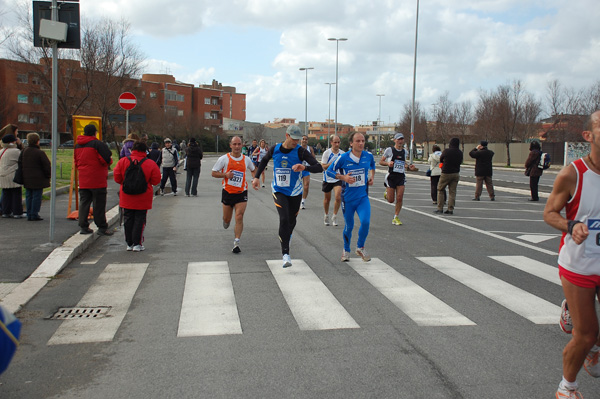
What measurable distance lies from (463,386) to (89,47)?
96.7ft

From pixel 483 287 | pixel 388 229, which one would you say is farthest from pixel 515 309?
pixel 388 229

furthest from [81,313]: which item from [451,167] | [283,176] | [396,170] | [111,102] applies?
[111,102]

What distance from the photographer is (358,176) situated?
8234mm

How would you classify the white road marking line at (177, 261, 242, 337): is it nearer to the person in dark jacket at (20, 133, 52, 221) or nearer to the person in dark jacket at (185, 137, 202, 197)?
the person in dark jacket at (20, 133, 52, 221)

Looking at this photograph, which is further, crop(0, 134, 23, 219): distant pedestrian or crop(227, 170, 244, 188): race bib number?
crop(0, 134, 23, 219): distant pedestrian

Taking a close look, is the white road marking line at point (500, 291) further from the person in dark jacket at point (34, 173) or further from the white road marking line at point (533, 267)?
the person in dark jacket at point (34, 173)

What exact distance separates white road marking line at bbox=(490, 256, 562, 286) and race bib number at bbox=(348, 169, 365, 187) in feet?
7.96

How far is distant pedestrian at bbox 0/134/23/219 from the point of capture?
37.6 feet

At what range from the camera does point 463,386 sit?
3875mm

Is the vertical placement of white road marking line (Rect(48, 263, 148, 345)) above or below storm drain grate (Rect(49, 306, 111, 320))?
above

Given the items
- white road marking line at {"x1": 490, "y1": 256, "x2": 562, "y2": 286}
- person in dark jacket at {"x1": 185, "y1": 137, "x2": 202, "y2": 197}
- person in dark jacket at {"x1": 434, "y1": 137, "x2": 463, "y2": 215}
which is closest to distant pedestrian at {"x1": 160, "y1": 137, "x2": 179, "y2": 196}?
person in dark jacket at {"x1": 185, "y1": 137, "x2": 202, "y2": 197}

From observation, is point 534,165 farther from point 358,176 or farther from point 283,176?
point 283,176

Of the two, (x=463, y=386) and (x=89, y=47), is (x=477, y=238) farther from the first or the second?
(x=89, y=47)

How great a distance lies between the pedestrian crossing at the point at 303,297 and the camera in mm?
5188
